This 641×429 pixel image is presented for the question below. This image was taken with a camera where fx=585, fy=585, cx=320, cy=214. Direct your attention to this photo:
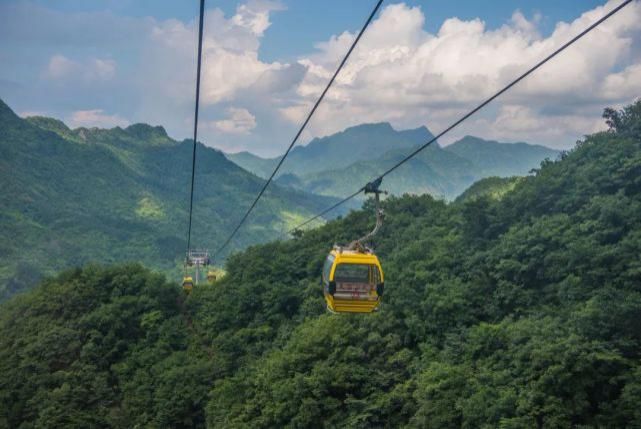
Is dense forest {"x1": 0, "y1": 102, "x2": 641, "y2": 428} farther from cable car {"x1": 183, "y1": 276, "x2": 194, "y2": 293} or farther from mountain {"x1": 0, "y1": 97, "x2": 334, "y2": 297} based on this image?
mountain {"x1": 0, "y1": 97, "x2": 334, "y2": 297}

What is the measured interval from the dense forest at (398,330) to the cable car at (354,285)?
7864 mm

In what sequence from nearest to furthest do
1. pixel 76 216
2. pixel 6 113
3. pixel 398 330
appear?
pixel 398 330
pixel 76 216
pixel 6 113

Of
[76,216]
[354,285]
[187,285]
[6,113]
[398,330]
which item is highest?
[6,113]

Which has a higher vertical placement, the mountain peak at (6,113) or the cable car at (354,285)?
the mountain peak at (6,113)

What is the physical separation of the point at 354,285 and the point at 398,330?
15754 mm

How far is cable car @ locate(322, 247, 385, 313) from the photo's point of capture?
1398 centimetres

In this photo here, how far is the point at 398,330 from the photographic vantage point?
96.4 ft

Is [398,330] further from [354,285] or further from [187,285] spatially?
[187,285]

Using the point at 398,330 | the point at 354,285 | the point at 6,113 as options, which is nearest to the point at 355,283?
the point at 354,285

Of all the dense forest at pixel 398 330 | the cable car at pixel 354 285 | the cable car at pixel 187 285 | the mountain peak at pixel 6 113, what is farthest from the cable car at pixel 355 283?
the mountain peak at pixel 6 113

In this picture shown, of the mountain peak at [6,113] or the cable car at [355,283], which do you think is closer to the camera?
the cable car at [355,283]

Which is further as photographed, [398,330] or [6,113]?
[6,113]

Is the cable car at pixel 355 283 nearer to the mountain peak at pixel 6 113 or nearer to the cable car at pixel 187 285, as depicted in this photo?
the cable car at pixel 187 285

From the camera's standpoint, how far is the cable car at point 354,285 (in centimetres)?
1398
